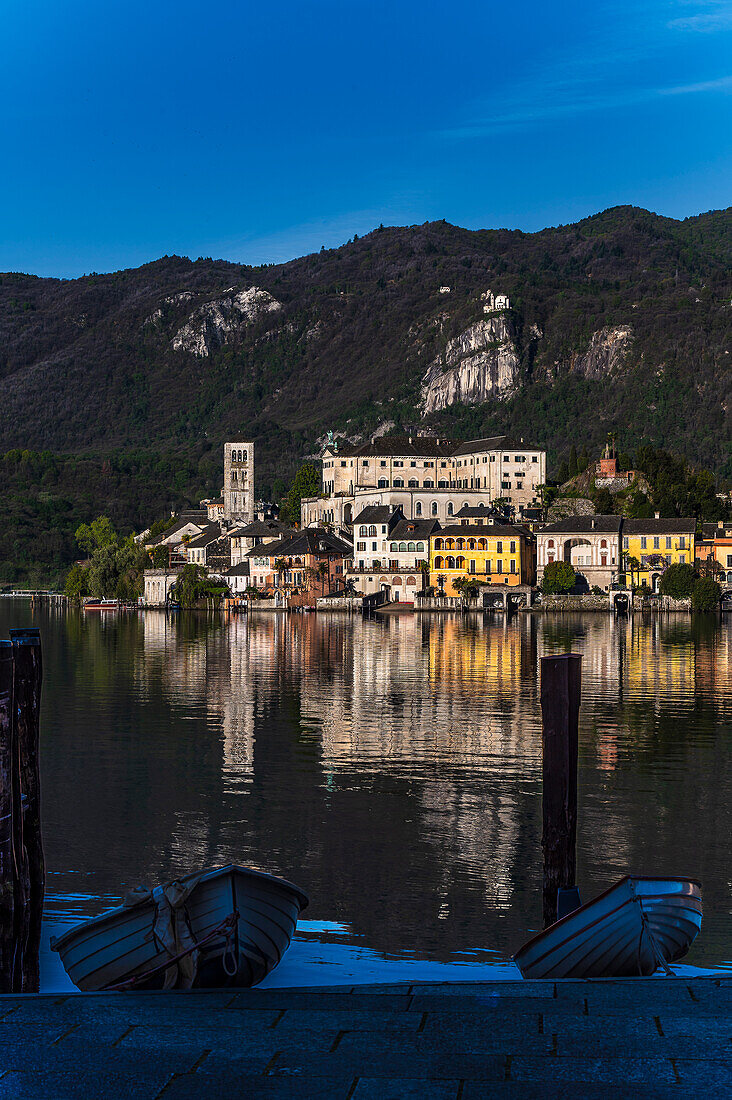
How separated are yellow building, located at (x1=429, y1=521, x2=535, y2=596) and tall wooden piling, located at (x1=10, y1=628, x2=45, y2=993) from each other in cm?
9559

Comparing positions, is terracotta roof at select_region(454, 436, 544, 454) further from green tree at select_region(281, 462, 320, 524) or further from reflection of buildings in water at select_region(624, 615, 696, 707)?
reflection of buildings in water at select_region(624, 615, 696, 707)

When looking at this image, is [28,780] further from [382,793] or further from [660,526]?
[660,526]

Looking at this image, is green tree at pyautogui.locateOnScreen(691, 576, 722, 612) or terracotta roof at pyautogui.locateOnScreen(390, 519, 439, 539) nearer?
green tree at pyautogui.locateOnScreen(691, 576, 722, 612)

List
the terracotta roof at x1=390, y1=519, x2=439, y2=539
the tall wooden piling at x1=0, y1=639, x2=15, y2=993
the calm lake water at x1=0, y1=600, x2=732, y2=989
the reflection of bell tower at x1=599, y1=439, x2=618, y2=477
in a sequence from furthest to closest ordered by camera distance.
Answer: the reflection of bell tower at x1=599, y1=439, x2=618, y2=477 → the terracotta roof at x1=390, y1=519, x2=439, y2=539 → the calm lake water at x1=0, y1=600, x2=732, y2=989 → the tall wooden piling at x1=0, y1=639, x2=15, y2=993

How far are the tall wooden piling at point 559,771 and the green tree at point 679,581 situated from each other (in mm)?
91983

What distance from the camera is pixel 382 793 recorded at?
25828mm

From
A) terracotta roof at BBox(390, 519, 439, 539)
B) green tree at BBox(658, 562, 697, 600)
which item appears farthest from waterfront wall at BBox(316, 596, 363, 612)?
green tree at BBox(658, 562, 697, 600)

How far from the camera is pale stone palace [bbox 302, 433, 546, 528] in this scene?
134m

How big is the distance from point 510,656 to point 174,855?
1578 inches

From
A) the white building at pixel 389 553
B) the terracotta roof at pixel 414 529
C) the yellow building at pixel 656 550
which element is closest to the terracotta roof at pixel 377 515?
the white building at pixel 389 553

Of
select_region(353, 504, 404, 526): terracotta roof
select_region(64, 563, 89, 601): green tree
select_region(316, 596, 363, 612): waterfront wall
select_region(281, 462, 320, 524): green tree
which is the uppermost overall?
select_region(281, 462, 320, 524): green tree

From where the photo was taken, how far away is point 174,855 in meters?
20.6

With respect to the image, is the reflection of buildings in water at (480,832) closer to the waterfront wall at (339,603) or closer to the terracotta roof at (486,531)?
the waterfront wall at (339,603)

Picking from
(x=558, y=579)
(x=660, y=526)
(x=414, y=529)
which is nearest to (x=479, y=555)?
(x=558, y=579)
